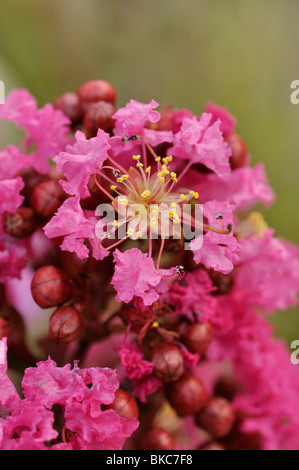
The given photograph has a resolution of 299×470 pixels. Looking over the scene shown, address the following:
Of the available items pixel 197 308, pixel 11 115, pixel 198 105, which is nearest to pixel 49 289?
pixel 197 308

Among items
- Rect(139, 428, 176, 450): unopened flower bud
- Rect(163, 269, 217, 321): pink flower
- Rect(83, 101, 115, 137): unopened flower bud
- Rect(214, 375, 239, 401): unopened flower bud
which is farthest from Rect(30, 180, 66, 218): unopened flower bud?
Rect(214, 375, 239, 401): unopened flower bud

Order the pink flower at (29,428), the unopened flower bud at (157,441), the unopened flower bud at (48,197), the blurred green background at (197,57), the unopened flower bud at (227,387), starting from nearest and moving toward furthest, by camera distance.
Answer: the pink flower at (29,428)
the unopened flower bud at (48,197)
the unopened flower bud at (157,441)
the unopened flower bud at (227,387)
the blurred green background at (197,57)

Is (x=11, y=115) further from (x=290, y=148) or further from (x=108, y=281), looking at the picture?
(x=290, y=148)

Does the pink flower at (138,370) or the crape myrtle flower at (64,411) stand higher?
the pink flower at (138,370)

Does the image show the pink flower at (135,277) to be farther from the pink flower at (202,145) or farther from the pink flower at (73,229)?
the pink flower at (202,145)

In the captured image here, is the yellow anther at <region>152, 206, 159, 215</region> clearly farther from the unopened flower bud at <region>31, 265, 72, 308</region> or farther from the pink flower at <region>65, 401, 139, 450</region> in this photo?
the pink flower at <region>65, 401, 139, 450</region>

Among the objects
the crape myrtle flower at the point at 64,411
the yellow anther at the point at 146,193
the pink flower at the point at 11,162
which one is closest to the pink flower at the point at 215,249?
the yellow anther at the point at 146,193

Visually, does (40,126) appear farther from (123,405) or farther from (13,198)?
(123,405)
